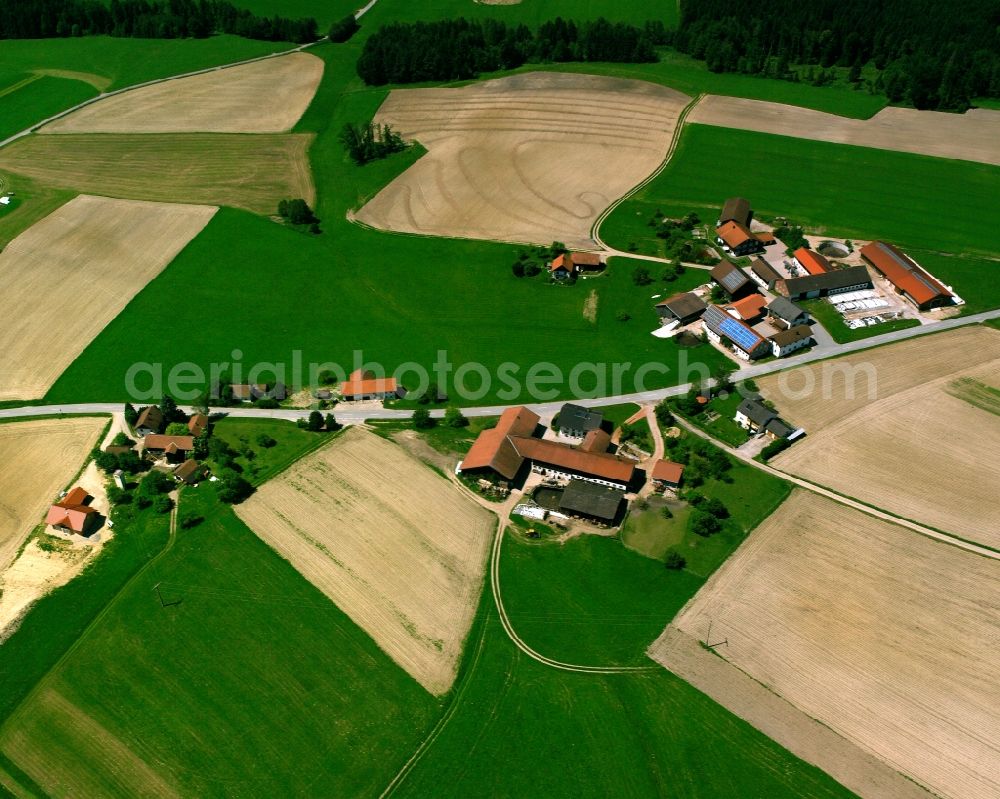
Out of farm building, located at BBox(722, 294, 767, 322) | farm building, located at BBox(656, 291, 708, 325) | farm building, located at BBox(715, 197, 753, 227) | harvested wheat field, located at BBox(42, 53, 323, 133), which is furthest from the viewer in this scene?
harvested wheat field, located at BBox(42, 53, 323, 133)

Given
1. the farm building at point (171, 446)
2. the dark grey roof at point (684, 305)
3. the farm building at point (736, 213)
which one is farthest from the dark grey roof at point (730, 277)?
the farm building at point (171, 446)

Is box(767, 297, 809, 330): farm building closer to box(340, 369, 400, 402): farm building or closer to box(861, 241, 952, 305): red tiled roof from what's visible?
box(861, 241, 952, 305): red tiled roof

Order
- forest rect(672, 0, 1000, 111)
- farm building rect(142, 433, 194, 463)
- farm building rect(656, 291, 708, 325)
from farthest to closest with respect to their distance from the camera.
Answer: forest rect(672, 0, 1000, 111), farm building rect(656, 291, 708, 325), farm building rect(142, 433, 194, 463)

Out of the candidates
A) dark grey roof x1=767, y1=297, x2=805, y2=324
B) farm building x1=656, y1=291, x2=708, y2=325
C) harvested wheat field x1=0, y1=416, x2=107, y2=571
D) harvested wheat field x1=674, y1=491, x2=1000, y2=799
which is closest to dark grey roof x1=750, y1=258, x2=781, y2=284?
dark grey roof x1=767, y1=297, x2=805, y2=324

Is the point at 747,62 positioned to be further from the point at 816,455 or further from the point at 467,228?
the point at 816,455

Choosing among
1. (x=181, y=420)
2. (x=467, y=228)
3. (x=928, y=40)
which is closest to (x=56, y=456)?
(x=181, y=420)

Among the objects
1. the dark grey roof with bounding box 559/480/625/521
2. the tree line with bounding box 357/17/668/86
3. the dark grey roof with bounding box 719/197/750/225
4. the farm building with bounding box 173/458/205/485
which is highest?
the tree line with bounding box 357/17/668/86

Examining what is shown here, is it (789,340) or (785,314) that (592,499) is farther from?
(785,314)
